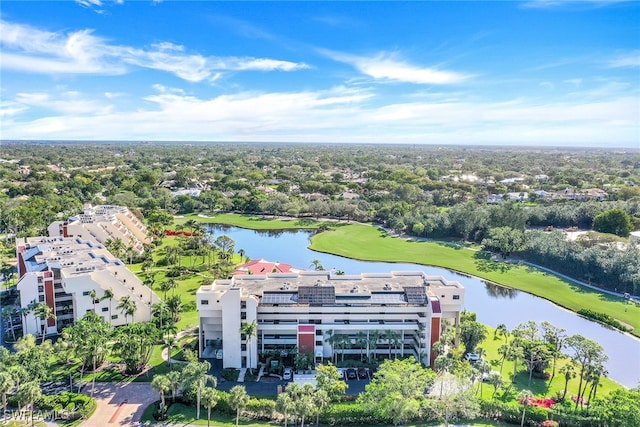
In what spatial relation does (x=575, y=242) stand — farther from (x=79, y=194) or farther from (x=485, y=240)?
(x=79, y=194)

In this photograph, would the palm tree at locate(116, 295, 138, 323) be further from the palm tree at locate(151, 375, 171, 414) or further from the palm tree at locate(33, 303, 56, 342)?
the palm tree at locate(151, 375, 171, 414)

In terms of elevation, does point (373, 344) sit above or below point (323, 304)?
below

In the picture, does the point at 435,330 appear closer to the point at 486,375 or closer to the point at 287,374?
the point at 486,375

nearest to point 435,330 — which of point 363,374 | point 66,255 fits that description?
point 363,374

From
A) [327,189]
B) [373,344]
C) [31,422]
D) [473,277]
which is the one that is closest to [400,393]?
[373,344]

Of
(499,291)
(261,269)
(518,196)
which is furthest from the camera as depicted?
(518,196)

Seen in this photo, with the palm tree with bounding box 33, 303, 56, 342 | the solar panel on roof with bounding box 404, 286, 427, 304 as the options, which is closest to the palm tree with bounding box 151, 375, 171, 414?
the palm tree with bounding box 33, 303, 56, 342

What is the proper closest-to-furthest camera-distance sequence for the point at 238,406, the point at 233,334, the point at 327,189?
the point at 238,406 → the point at 233,334 → the point at 327,189
